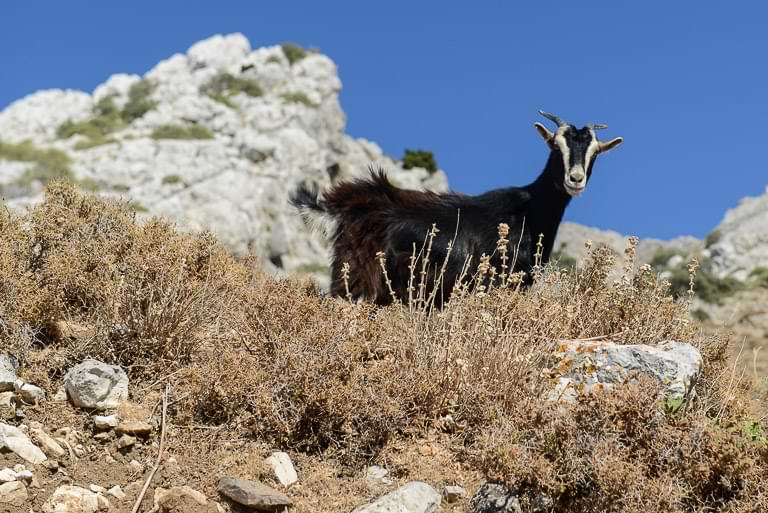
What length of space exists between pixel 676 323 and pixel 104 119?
4958 centimetres

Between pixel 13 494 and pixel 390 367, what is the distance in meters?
2.16

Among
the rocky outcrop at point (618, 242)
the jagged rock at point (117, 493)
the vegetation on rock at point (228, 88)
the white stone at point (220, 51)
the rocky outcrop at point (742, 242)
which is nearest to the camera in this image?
the jagged rock at point (117, 493)

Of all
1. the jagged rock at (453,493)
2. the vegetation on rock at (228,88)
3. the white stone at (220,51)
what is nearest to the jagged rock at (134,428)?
the jagged rock at (453,493)

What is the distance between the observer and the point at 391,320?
5688 millimetres

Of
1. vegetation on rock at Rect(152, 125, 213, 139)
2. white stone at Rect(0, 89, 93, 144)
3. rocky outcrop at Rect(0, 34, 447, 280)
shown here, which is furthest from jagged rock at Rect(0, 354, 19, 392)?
white stone at Rect(0, 89, 93, 144)

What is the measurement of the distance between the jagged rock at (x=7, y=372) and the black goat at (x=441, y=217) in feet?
10.1

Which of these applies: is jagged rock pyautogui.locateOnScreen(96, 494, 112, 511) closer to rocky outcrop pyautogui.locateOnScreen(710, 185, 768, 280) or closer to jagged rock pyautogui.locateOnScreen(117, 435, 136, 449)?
jagged rock pyautogui.locateOnScreen(117, 435, 136, 449)

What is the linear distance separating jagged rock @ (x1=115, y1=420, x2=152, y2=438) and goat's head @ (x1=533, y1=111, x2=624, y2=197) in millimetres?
4375

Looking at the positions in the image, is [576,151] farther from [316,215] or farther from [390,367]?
[390,367]

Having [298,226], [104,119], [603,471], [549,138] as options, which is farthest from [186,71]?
[603,471]

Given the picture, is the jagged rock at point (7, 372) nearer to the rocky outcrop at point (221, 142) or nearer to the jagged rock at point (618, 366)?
the jagged rock at point (618, 366)

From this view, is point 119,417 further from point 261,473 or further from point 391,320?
point 391,320

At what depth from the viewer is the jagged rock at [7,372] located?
4.73 meters

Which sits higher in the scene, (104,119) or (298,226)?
(104,119)
